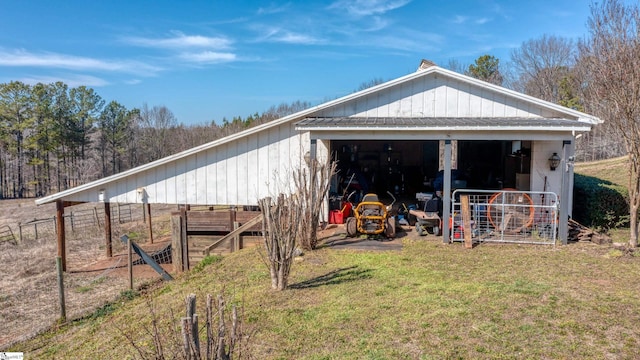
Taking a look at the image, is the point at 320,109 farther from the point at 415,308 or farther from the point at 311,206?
the point at 415,308

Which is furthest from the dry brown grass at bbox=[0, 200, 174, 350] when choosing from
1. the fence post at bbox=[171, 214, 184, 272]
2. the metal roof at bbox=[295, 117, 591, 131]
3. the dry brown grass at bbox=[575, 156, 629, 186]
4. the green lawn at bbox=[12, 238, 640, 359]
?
the dry brown grass at bbox=[575, 156, 629, 186]

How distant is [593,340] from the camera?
4.16 m

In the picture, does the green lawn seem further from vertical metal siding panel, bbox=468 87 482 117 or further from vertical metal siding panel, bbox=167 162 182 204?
vertical metal siding panel, bbox=468 87 482 117

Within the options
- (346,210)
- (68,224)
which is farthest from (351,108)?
(68,224)

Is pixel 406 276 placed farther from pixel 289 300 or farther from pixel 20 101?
pixel 20 101

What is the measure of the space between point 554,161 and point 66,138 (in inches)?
1734

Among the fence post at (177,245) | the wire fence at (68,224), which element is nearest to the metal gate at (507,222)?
the fence post at (177,245)

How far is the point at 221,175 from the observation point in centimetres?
1080

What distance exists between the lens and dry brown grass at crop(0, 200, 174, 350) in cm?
794

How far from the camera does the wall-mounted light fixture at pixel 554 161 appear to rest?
10320 mm

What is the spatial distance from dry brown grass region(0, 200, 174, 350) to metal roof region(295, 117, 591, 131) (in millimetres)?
6051

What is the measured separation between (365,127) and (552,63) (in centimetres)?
3321

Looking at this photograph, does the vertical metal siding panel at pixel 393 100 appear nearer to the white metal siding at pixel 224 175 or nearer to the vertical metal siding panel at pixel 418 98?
the vertical metal siding panel at pixel 418 98

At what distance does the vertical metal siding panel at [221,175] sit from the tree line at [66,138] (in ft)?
107
